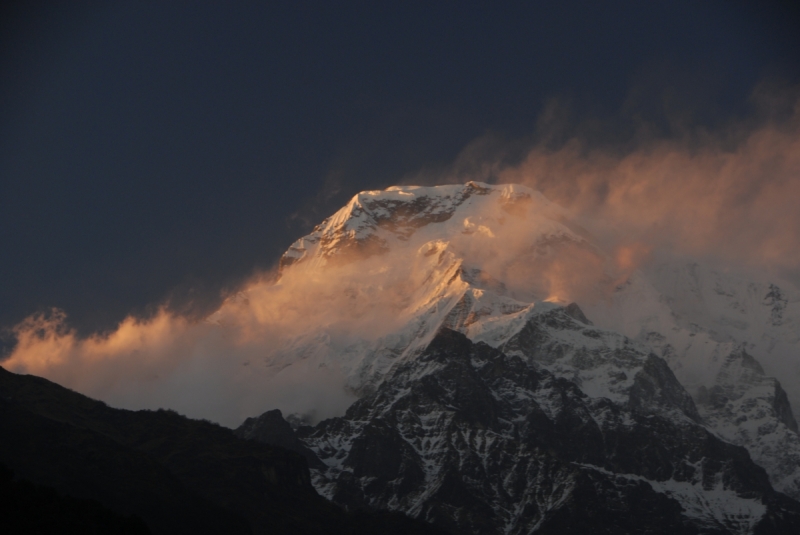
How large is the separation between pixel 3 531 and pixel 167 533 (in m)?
59.5

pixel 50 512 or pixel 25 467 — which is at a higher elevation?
pixel 25 467

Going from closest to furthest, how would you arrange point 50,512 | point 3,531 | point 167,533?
point 3,531 → point 50,512 → point 167,533

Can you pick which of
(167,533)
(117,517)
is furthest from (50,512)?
(167,533)

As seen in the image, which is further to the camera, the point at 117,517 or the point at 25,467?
the point at 25,467

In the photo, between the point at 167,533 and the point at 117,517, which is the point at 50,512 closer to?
the point at 117,517

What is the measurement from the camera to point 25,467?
200 meters

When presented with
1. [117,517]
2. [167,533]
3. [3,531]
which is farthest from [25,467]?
[3,531]

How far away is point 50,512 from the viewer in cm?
15338

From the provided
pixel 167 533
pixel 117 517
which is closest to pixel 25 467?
pixel 167 533

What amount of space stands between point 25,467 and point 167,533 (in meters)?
24.9

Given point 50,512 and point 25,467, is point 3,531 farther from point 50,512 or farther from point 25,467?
point 25,467

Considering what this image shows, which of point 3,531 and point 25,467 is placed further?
point 25,467

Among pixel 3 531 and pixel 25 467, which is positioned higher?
pixel 25 467

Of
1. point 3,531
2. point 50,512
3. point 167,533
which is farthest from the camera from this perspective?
point 167,533
